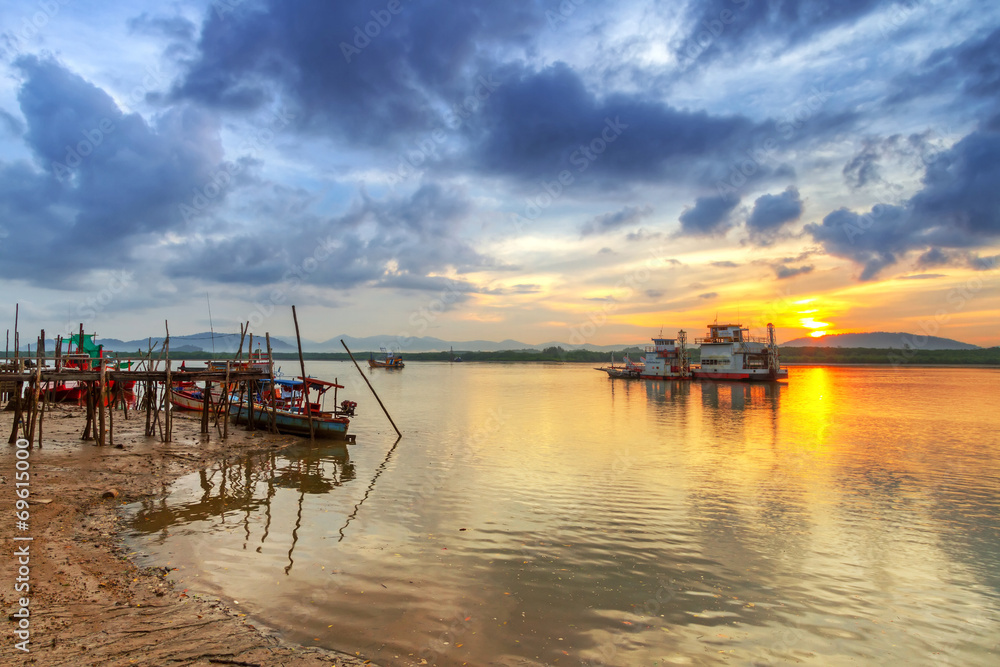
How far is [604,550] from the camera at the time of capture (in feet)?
40.4

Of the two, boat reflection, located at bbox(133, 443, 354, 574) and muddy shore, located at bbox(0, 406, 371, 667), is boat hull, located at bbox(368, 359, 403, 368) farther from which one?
muddy shore, located at bbox(0, 406, 371, 667)

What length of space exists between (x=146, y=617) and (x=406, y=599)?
13.5 ft

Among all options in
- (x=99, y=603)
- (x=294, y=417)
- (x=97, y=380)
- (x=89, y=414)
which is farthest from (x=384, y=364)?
(x=99, y=603)

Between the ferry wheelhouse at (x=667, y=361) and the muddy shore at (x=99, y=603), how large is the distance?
77.4 m

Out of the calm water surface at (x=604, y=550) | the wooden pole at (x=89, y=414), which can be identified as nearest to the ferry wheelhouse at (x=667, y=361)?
the calm water surface at (x=604, y=550)

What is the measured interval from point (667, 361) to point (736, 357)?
10.7 meters

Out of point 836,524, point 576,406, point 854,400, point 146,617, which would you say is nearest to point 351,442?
point 146,617

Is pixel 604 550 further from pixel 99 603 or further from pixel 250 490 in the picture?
pixel 250 490

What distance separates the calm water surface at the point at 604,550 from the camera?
8453mm

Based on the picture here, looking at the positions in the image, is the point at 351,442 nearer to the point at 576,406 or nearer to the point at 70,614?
the point at 70,614

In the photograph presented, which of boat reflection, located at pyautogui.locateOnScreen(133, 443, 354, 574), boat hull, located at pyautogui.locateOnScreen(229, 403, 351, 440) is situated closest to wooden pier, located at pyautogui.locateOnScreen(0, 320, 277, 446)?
boat hull, located at pyautogui.locateOnScreen(229, 403, 351, 440)

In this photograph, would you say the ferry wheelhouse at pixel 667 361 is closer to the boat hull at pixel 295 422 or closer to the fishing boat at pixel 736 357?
the fishing boat at pixel 736 357

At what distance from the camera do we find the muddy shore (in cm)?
690

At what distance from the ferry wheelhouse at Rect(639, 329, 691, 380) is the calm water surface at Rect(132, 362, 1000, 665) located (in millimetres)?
56520
